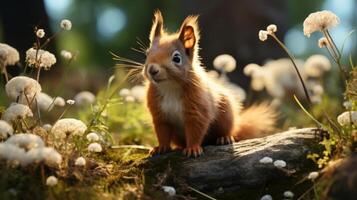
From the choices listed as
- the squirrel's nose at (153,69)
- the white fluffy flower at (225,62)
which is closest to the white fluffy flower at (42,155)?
the squirrel's nose at (153,69)

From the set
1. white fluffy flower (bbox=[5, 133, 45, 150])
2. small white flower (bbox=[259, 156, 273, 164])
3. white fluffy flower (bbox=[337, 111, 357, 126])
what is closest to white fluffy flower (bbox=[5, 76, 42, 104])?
white fluffy flower (bbox=[5, 133, 45, 150])

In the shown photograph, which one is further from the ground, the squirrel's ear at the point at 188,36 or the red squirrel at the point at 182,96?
the squirrel's ear at the point at 188,36

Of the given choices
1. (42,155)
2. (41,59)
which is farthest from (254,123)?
(42,155)

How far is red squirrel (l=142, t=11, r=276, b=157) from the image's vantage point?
4.64m

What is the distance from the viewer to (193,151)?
4555mm

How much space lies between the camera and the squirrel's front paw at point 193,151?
14.9ft

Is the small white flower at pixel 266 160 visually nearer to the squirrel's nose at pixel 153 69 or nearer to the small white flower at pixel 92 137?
the squirrel's nose at pixel 153 69

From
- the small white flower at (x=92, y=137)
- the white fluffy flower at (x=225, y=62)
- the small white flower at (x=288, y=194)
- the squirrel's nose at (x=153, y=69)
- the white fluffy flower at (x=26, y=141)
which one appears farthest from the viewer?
the white fluffy flower at (x=225, y=62)

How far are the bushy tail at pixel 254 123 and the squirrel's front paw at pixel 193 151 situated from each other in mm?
969

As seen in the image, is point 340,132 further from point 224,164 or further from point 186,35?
point 186,35

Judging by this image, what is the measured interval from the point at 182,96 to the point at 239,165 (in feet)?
2.44

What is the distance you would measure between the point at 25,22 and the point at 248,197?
573 cm

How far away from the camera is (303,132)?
15.4 feet

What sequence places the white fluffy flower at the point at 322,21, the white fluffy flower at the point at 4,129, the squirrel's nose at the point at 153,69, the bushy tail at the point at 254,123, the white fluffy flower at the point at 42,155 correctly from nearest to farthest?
the white fluffy flower at the point at 42,155 → the white fluffy flower at the point at 4,129 → the white fluffy flower at the point at 322,21 → the squirrel's nose at the point at 153,69 → the bushy tail at the point at 254,123
